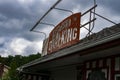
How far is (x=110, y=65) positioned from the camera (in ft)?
30.4

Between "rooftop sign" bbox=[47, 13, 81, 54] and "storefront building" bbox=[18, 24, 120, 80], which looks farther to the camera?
"rooftop sign" bbox=[47, 13, 81, 54]

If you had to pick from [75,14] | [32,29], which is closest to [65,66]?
[75,14]

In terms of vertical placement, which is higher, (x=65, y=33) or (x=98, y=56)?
(x=65, y=33)

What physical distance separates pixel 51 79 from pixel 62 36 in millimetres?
3481

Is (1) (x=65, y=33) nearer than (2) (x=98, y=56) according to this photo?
No

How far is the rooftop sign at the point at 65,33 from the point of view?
1225 centimetres

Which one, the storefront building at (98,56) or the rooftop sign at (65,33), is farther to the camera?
the rooftop sign at (65,33)

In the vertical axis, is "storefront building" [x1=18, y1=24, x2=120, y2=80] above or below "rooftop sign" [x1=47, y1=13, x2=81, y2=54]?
below

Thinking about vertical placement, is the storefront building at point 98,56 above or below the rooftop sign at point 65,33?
below

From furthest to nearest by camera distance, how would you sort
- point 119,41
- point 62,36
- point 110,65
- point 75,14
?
point 62,36 → point 75,14 → point 110,65 → point 119,41

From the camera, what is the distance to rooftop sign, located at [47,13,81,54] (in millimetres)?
12250

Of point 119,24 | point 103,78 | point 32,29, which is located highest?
point 32,29

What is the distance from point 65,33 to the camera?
13148mm

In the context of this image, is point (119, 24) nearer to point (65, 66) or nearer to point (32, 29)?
point (65, 66)
